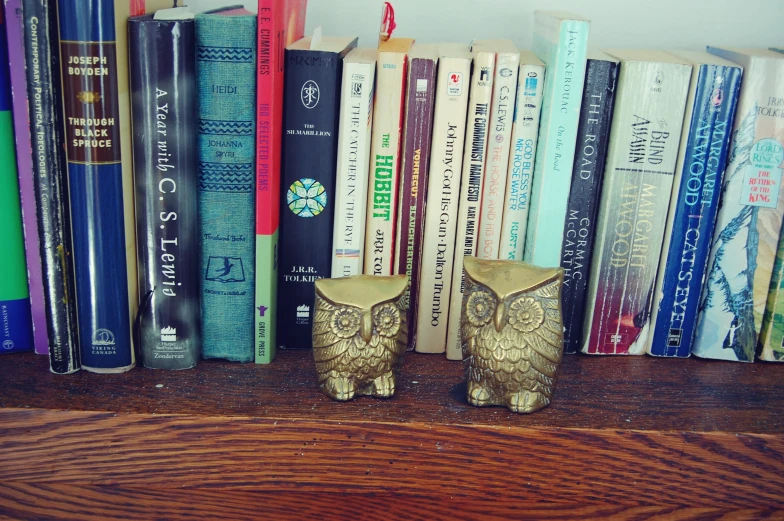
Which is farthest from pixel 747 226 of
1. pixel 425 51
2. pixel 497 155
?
pixel 425 51

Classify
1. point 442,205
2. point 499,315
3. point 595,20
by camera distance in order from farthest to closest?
point 595,20, point 442,205, point 499,315

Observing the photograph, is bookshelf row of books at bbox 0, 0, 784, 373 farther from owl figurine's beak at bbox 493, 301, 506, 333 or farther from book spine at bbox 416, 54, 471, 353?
owl figurine's beak at bbox 493, 301, 506, 333

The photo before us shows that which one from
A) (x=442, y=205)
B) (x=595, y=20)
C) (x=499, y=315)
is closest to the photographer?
(x=499, y=315)

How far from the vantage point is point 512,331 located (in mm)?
718

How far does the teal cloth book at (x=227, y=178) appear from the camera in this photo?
0.74 meters

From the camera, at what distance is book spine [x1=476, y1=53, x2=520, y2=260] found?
767mm

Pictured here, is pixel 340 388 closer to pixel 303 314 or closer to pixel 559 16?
pixel 303 314

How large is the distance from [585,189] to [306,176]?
1.00ft

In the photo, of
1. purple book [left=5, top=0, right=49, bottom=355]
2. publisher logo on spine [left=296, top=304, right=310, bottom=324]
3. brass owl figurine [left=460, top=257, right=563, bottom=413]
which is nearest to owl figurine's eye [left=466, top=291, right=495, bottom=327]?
brass owl figurine [left=460, top=257, right=563, bottom=413]

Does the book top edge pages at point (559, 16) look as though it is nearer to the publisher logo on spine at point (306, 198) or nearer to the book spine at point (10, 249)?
the publisher logo on spine at point (306, 198)

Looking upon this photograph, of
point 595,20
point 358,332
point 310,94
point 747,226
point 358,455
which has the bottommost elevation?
point 358,455

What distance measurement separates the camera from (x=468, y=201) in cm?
81

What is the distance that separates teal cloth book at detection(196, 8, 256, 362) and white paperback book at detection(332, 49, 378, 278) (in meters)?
0.09

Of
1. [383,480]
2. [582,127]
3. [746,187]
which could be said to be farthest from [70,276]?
[746,187]
